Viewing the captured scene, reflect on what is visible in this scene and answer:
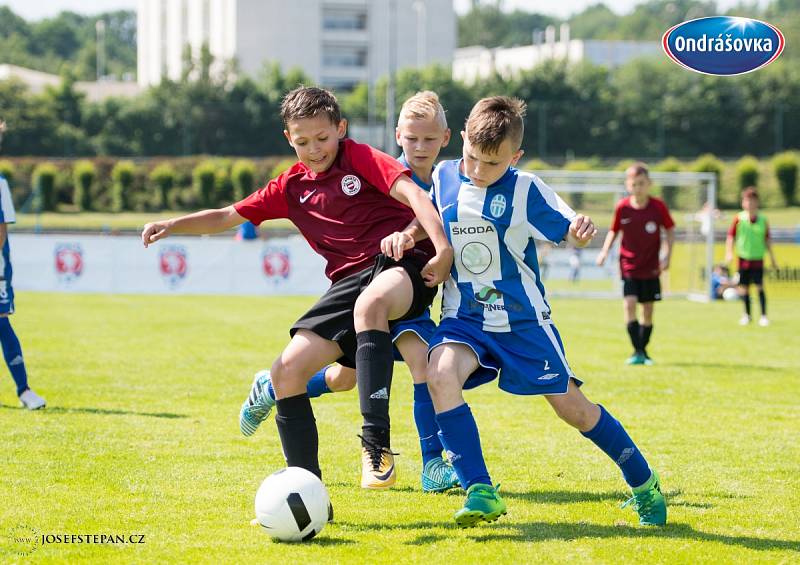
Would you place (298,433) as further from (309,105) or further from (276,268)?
(276,268)

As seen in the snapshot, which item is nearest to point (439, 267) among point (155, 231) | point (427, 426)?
point (427, 426)

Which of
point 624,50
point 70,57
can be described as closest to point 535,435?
point 624,50

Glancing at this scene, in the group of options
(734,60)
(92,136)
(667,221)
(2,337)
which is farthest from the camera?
(92,136)

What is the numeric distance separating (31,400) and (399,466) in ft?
11.5

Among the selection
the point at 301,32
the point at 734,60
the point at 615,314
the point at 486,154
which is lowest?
the point at 615,314

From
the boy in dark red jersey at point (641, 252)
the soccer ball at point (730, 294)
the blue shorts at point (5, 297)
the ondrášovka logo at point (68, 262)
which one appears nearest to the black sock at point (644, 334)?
the boy in dark red jersey at point (641, 252)

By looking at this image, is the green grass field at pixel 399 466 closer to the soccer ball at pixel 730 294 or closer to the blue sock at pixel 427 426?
the blue sock at pixel 427 426

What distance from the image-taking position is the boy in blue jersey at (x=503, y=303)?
471 centimetres

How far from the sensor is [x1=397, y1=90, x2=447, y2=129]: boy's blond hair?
5.75 metres

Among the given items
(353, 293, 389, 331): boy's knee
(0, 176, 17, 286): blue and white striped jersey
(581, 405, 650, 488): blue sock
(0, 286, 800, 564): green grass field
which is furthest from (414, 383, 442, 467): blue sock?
(0, 176, 17, 286): blue and white striped jersey

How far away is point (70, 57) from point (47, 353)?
426 feet

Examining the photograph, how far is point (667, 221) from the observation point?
39.8 feet

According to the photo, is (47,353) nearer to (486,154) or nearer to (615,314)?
(486,154)

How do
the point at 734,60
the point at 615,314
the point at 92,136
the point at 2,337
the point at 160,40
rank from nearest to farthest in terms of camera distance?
1. the point at 734,60
2. the point at 2,337
3. the point at 615,314
4. the point at 92,136
5. the point at 160,40
